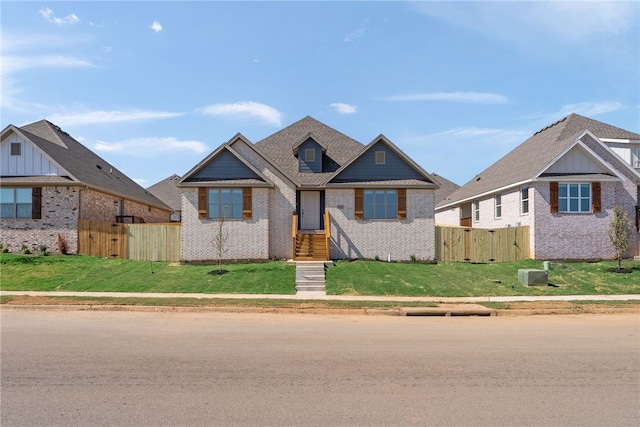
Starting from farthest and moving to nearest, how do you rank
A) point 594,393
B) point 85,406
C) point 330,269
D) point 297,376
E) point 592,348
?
point 330,269
point 592,348
point 297,376
point 594,393
point 85,406

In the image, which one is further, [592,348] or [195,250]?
[195,250]

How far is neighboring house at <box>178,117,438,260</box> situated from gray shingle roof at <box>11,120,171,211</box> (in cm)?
749

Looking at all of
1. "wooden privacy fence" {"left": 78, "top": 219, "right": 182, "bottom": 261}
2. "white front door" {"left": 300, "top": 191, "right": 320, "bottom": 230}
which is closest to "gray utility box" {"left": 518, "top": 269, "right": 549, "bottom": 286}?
"white front door" {"left": 300, "top": 191, "right": 320, "bottom": 230}

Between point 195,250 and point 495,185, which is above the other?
point 495,185

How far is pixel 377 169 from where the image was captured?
2508 centimetres

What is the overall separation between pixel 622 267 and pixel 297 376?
70.5 feet

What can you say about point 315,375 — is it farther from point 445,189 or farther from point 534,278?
point 445,189

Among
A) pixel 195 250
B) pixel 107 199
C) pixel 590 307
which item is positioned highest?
pixel 107 199

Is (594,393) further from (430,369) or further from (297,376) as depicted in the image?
(297,376)

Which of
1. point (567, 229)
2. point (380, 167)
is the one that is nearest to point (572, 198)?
point (567, 229)

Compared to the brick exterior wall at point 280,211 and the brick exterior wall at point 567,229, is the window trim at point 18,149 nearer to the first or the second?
the brick exterior wall at point 280,211

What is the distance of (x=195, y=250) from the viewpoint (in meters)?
23.7

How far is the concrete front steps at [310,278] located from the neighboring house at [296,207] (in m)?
1.89

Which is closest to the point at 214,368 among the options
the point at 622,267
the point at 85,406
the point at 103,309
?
the point at 85,406
